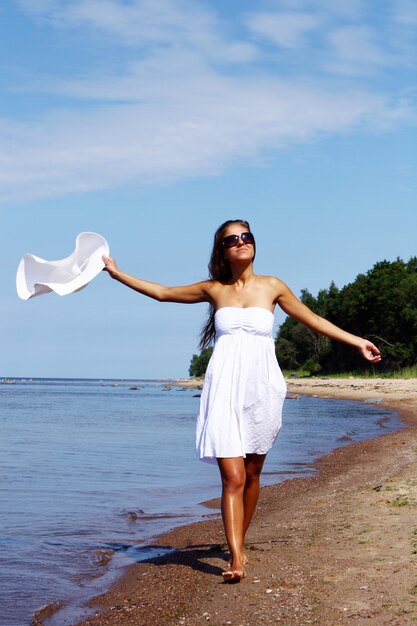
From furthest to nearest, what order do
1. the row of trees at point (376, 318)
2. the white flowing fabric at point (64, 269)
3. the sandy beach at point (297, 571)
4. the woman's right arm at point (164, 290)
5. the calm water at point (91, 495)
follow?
the row of trees at point (376, 318)
the calm water at point (91, 495)
the white flowing fabric at point (64, 269)
the woman's right arm at point (164, 290)
the sandy beach at point (297, 571)

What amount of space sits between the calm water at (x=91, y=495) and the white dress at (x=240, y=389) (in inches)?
63.8

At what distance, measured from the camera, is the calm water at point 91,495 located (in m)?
7.06

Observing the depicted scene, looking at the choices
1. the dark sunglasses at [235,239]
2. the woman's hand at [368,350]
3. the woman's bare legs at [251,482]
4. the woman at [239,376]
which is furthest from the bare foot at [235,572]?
the dark sunglasses at [235,239]

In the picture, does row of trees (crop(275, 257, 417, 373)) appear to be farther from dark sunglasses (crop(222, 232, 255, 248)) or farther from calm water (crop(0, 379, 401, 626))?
dark sunglasses (crop(222, 232, 255, 248))

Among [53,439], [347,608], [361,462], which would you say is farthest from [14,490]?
[53,439]

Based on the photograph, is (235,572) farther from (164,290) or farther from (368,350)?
(164,290)

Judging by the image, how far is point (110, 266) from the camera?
6281 millimetres

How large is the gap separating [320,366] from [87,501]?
269 feet

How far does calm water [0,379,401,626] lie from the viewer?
706cm

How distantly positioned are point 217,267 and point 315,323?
794mm

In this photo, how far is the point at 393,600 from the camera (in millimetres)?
4980

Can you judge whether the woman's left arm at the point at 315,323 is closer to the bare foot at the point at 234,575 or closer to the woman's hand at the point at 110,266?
the woman's hand at the point at 110,266

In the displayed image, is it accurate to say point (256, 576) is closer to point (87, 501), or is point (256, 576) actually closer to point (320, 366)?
point (87, 501)

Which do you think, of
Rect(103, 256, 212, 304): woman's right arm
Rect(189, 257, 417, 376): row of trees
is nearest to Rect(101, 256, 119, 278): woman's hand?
Rect(103, 256, 212, 304): woman's right arm
